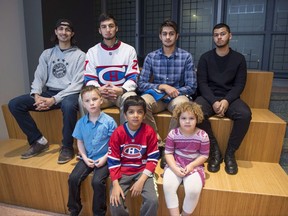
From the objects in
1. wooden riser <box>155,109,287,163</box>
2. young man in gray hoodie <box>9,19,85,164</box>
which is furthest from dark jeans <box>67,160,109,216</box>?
wooden riser <box>155,109,287,163</box>

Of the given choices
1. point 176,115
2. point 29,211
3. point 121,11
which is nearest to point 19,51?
point 29,211

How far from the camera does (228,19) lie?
3.52 m

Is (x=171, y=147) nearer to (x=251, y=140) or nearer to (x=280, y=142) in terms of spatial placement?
(x=251, y=140)

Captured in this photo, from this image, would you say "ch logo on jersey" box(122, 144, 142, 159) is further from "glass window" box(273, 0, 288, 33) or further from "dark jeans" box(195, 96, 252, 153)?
"glass window" box(273, 0, 288, 33)

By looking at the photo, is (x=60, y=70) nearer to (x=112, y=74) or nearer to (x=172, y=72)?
(x=112, y=74)

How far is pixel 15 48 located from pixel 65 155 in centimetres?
137

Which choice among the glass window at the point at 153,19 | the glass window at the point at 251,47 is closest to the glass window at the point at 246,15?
the glass window at the point at 251,47

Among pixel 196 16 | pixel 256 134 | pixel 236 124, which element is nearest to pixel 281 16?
pixel 196 16

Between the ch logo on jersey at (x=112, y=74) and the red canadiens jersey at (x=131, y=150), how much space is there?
24.0 inches

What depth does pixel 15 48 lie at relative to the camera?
7.80ft

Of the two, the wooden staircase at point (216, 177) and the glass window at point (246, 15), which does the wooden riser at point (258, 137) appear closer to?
the wooden staircase at point (216, 177)

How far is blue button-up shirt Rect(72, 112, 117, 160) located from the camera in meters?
1.51

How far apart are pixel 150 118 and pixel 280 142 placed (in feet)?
3.12

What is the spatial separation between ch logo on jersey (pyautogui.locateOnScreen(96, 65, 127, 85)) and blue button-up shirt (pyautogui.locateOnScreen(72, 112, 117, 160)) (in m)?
0.47
